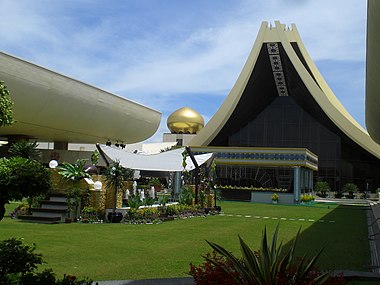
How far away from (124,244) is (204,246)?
187 centimetres

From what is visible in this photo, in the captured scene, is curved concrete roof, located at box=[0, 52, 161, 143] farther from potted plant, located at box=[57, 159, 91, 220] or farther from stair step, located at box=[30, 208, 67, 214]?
stair step, located at box=[30, 208, 67, 214]

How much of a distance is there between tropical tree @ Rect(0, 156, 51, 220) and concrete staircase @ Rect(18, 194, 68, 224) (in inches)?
420

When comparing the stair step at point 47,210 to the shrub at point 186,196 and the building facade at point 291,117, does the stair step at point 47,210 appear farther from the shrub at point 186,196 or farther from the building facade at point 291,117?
the building facade at point 291,117

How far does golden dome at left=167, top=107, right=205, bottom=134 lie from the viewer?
60625 millimetres

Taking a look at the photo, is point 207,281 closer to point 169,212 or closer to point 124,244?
point 124,244

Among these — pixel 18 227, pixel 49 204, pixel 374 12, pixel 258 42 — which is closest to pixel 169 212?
pixel 49 204

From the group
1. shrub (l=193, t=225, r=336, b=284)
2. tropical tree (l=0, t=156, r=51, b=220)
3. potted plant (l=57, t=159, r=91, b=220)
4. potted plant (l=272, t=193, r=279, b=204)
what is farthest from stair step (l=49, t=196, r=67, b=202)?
potted plant (l=272, t=193, r=279, b=204)

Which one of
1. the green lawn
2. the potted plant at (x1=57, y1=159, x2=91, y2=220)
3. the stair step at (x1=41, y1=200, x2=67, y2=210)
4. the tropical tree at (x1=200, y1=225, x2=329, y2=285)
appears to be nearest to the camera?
the tropical tree at (x1=200, y1=225, x2=329, y2=285)

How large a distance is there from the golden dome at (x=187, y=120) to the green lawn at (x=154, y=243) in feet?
144

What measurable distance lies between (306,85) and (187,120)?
2139cm

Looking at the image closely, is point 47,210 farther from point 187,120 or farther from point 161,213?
point 187,120

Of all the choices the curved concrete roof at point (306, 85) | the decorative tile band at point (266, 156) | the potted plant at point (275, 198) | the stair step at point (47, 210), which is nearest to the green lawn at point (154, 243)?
the stair step at point (47, 210)

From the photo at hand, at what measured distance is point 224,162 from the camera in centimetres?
3578

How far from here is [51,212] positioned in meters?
15.8
